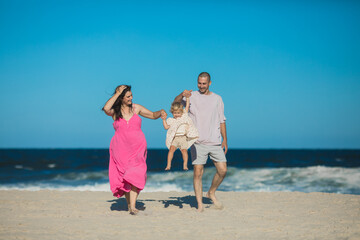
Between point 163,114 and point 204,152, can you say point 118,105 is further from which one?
point 204,152

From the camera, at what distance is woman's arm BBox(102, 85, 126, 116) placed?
5.85 meters

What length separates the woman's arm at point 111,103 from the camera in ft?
19.2

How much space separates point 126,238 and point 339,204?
4.80 m

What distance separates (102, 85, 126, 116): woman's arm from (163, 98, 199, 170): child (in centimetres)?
88

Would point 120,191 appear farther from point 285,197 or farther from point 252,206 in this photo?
point 285,197

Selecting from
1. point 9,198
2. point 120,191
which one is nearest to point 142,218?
point 120,191

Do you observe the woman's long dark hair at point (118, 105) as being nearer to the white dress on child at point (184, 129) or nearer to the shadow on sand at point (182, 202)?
the white dress on child at point (184, 129)

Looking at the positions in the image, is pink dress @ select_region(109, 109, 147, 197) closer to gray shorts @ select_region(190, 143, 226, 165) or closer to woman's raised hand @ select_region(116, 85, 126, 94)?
woman's raised hand @ select_region(116, 85, 126, 94)

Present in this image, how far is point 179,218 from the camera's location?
18.8 feet

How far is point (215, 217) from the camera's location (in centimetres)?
580

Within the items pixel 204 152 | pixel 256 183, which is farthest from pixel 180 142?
pixel 256 183

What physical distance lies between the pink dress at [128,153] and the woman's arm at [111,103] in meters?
0.19

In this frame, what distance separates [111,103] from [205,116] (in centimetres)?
156

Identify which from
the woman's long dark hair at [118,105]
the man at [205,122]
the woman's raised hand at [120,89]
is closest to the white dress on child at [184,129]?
the man at [205,122]
